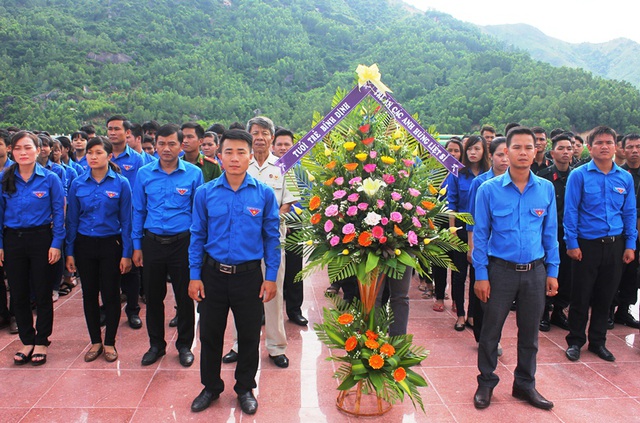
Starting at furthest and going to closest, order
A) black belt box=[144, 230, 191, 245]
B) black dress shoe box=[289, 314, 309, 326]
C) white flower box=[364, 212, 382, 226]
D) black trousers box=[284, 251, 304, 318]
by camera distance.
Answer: black trousers box=[284, 251, 304, 318] < black dress shoe box=[289, 314, 309, 326] < black belt box=[144, 230, 191, 245] < white flower box=[364, 212, 382, 226]

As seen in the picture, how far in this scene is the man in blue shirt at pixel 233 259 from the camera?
3.01 metres

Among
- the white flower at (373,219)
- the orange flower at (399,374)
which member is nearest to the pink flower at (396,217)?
the white flower at (373,219)

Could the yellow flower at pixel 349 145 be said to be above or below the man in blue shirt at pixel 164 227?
above

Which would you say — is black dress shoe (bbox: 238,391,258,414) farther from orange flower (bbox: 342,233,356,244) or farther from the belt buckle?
orange flower (bbox: 342,233,356,244)

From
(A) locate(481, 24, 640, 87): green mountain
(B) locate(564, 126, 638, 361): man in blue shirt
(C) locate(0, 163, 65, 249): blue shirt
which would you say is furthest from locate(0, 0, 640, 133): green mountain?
(A) locate(481, 24, 640, 87): green mountain

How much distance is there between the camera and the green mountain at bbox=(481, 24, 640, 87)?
333 feet

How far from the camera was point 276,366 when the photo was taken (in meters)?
3.72

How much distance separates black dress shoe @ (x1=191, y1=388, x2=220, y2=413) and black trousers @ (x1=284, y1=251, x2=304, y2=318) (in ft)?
5.27

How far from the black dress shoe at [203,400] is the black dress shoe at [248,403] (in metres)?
0.18

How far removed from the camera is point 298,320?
4605 millimetres

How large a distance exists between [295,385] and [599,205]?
9.10 feet

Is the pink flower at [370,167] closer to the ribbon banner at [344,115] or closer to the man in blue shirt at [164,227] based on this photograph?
the ribbon banner at [344,115]

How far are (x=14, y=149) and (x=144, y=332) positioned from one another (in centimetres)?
186

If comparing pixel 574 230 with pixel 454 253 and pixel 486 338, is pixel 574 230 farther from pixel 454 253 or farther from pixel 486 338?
pixel 486 338
